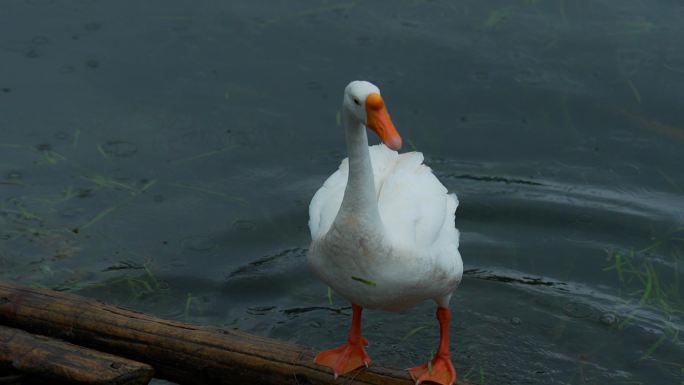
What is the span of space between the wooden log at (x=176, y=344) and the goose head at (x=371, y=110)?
3.91 ft

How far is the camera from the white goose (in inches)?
180

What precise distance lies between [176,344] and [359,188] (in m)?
1.19

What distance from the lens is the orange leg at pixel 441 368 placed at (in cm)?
488

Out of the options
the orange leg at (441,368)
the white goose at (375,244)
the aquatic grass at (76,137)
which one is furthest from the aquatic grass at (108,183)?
the orange leg at (441,368)

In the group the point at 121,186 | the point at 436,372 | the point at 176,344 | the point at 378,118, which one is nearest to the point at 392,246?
the point at 378,118

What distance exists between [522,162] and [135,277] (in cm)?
317

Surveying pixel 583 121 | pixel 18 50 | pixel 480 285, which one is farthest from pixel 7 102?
pixel 583 121

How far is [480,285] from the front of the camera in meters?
6.77

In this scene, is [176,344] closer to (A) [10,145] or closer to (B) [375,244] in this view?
(B) [375,244]

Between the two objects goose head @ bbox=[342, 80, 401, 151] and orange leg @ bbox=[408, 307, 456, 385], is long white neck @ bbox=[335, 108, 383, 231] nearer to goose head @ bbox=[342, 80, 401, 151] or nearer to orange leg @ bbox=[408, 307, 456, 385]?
goose head @ bbox=[342, 80, 401, 151]

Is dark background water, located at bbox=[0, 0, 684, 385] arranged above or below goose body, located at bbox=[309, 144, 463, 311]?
below

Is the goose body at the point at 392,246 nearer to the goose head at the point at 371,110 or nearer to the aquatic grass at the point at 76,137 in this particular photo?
the goose head at the point at 371,110

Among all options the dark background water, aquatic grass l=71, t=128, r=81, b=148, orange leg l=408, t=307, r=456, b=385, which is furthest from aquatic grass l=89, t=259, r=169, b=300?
orange leg l=408, t=307, r=456, b=385

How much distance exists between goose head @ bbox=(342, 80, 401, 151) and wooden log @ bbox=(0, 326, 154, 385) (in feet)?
5.05
